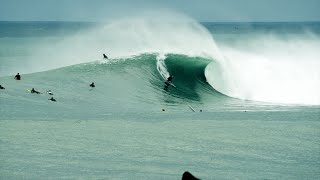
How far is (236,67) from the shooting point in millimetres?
28594

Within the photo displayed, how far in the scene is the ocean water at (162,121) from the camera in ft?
29.0

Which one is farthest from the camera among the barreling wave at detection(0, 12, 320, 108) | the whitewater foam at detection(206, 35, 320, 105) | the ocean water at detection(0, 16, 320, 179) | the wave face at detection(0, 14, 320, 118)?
the whitewater foam at detection(206, 35, 320, 105)

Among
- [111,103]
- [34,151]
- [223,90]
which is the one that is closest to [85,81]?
[111,103]

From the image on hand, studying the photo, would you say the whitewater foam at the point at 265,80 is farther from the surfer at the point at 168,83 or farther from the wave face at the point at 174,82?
the surfer at the point at 168,83

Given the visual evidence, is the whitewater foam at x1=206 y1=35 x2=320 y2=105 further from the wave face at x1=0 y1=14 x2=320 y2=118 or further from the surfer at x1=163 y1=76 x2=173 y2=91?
the surfer at x1=163 y1=76 x2=173 y2=91

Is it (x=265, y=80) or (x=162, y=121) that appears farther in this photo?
(x=265, y=80)

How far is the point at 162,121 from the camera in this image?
14.1 metres

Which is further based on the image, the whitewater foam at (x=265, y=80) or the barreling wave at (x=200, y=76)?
the whitewater foam at (x=265, y=80)

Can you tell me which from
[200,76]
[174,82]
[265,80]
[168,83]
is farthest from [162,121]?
[265,80]

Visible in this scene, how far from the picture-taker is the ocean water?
29.0 ft

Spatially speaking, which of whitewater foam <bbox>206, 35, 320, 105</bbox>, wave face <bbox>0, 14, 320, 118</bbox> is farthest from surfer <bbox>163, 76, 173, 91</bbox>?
whitewater foam <bbox>206, 35, 320, 105</bbox>

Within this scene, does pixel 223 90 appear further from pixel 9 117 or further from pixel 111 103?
pixel 9 117

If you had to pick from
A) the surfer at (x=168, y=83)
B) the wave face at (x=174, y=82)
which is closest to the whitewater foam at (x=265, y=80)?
the wave face at (x=174, y=82)

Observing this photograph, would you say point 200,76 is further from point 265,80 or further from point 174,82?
point 265,80
